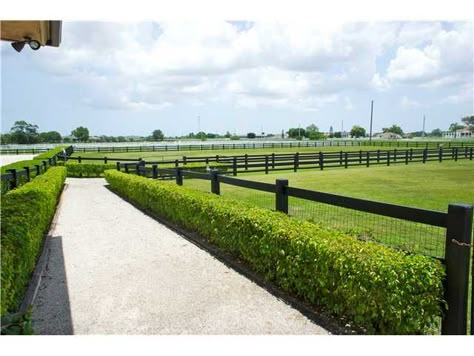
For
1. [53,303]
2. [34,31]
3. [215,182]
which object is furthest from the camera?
[215,182]

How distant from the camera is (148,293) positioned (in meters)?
4.49

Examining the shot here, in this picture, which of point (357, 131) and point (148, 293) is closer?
point (148, 293)

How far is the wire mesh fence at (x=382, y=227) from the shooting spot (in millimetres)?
5886

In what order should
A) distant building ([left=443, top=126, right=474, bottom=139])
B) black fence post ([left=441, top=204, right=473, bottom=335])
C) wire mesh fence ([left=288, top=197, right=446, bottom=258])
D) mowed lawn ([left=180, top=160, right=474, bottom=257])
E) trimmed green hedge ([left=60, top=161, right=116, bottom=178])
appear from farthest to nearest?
distant building ([left=443, top=126, right=474, bottom=139])
trimmed green hedge ([left=60, top=161, right=116, bottom=178])
mowed lawn ([left=180, top=160, right=474, bottom=257])
wire mesh fence ([left=288, top=197, right=446, bottom=258])
black fence post ([left=441, top=204, right=473, bottom=335])

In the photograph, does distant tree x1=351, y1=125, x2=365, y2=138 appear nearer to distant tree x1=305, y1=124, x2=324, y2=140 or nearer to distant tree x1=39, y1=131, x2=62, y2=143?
distant tree x1=305, y1=124, x2=324, y2=140

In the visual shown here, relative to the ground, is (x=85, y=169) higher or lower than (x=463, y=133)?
lower

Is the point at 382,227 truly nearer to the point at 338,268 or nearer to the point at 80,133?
the point at 338,268

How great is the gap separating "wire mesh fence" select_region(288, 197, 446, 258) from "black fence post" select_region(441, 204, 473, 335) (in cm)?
122

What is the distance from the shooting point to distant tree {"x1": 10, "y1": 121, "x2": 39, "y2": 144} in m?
86.4

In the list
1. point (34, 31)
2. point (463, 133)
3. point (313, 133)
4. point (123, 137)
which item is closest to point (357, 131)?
point (313, 133)

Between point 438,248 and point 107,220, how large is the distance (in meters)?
7.29

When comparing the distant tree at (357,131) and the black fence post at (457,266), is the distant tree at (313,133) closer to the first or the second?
the distant tree at (357,131)

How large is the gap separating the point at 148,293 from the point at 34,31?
13.7 feet

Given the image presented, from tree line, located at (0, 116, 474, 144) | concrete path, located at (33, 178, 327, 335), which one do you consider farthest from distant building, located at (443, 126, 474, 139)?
concrete path, located at (33, 178, 327, 335)
